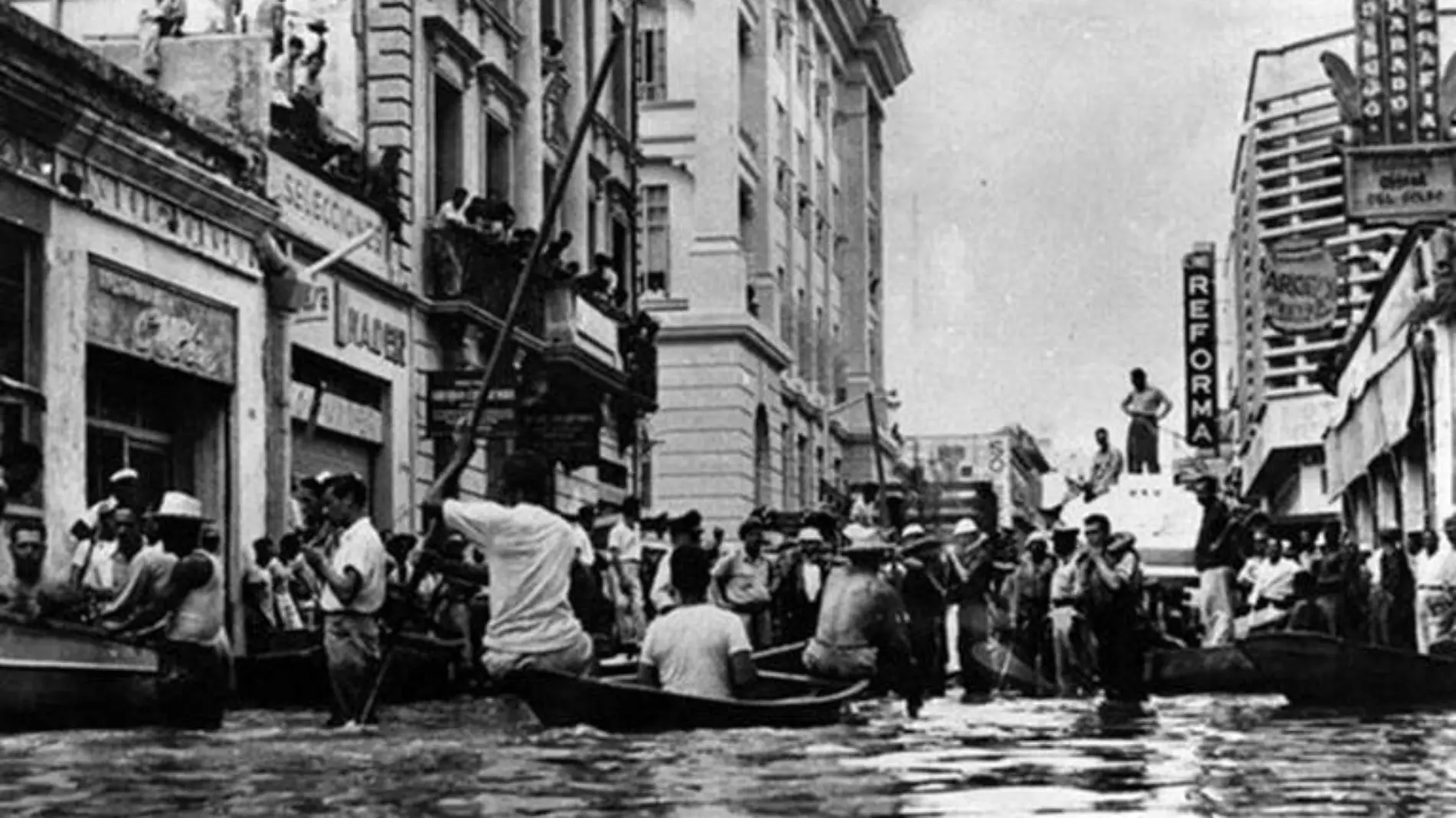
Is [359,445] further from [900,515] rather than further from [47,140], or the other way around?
[900,515]

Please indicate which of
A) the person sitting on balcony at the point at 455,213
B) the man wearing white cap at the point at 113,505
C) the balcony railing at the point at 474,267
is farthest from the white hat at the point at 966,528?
the person sitting on balcony at the point at 455,213

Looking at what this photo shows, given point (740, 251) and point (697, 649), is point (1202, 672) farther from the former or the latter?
point (740, 251)

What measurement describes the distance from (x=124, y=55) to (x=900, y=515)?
70.1 feet

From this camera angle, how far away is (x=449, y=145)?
31.8 meters

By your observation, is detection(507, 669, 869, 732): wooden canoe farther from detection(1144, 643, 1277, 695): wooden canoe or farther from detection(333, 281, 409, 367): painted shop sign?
detection(333, 281, 409, 367): painted shop sign

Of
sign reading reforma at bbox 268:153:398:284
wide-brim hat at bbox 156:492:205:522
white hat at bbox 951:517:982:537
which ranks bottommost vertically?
wide-brim hat at bbox 156:492:205:522

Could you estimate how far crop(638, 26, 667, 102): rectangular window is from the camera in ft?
166

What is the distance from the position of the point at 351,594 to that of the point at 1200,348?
57.5 m

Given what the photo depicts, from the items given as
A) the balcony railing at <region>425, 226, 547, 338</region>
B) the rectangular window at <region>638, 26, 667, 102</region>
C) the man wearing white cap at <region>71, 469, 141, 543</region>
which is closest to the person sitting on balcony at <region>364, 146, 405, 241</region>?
the balcony railing at <region>425, 226, 547, 338</region>

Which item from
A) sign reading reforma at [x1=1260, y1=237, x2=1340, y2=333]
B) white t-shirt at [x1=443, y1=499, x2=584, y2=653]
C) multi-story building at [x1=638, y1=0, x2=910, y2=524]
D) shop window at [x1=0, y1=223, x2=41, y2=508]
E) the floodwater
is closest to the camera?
the floodwater

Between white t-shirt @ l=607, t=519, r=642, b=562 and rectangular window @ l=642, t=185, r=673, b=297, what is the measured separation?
74.4 ft

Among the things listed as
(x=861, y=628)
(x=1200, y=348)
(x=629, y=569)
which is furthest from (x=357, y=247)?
(x=1200, y=348)

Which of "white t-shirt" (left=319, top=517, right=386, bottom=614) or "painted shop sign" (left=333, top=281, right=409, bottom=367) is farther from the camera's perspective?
"painted shop sign" (left=333, top=281, right=409, bottom=367)

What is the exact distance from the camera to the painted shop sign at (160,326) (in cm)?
2094
